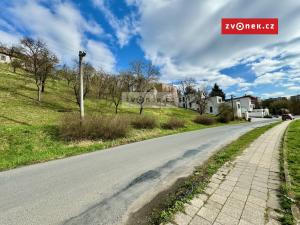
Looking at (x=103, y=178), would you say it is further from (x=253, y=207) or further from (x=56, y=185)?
(x=253, y=207)

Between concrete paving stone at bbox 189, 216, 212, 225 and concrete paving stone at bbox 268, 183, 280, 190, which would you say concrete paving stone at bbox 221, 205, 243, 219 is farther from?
concrete paving stone at bbox 268, 183, 280, 190

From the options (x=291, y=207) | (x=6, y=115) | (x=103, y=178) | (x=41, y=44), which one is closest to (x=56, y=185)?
(x=103, y=178)

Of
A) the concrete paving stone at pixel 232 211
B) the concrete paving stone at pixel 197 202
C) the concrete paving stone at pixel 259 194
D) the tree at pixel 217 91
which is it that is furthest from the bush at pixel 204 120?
the tree at pixel 217 91

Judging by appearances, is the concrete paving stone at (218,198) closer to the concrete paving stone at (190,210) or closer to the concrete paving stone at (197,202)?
the concrete paving stone at (197,202)

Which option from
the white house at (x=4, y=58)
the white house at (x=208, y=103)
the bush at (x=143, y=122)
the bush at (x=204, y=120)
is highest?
the white house at (x=4, y=58)

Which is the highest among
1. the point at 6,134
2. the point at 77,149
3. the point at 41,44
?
the point at 41,44

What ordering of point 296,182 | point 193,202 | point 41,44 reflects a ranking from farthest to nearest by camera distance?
point 41,44 → point 296,182 → point 193,202

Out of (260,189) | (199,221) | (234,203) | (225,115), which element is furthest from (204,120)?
(199,221)

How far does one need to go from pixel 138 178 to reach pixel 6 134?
9668mm

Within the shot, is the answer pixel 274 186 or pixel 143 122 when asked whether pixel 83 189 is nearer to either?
pixel 274 186

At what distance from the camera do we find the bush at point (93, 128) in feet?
39.2

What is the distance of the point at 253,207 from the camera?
3.45 m

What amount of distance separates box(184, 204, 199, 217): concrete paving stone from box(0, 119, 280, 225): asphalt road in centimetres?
97

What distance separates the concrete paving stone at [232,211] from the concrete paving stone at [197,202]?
1.35 feet
